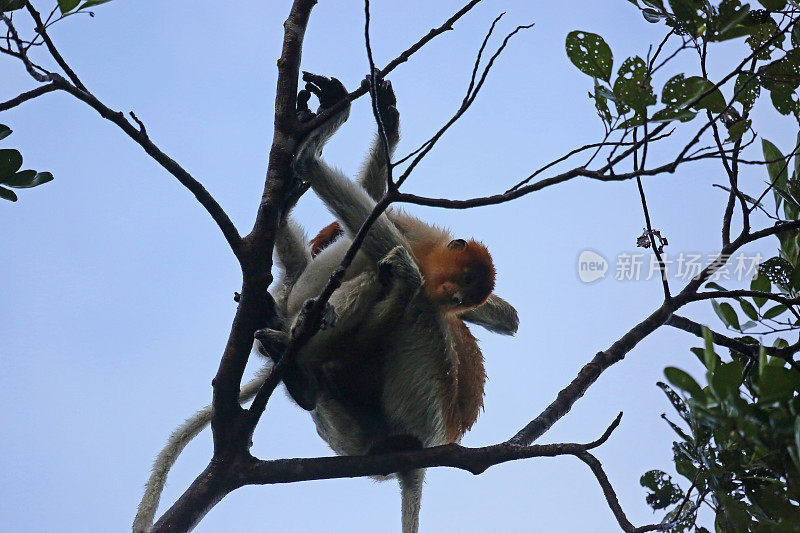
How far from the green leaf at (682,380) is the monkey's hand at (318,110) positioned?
238 centimetres

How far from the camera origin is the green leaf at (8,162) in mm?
3342

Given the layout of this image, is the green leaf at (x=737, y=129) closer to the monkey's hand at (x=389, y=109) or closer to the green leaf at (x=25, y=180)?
the monkey's hand at (x=389, y=109)

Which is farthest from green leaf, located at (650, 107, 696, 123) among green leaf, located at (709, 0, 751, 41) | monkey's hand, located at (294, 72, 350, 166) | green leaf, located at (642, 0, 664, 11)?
monkey's hand, located at (294, 72, 350, 166)

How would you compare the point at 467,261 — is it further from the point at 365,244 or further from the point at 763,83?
the point at 763,83

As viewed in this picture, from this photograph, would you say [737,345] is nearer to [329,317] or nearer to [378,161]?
[329,317]

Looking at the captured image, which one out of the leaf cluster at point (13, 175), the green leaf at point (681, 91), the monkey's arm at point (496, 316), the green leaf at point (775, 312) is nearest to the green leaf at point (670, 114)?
the green leaf at point (681, 91)

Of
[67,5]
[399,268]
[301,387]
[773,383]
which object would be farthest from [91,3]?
[773,383]

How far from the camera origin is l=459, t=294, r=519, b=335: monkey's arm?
17.9 ft

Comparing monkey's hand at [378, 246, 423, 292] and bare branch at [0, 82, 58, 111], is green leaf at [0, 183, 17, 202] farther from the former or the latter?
monkey's hand at [378, 246, 423, 292]

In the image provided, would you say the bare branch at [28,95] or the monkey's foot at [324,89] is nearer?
the bare branch at [28,95]

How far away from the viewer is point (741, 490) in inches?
124

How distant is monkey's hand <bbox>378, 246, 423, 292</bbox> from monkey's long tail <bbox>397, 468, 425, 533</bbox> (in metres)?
1.14

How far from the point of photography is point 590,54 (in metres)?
2.89

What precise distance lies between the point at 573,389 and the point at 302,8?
7.72 feet
